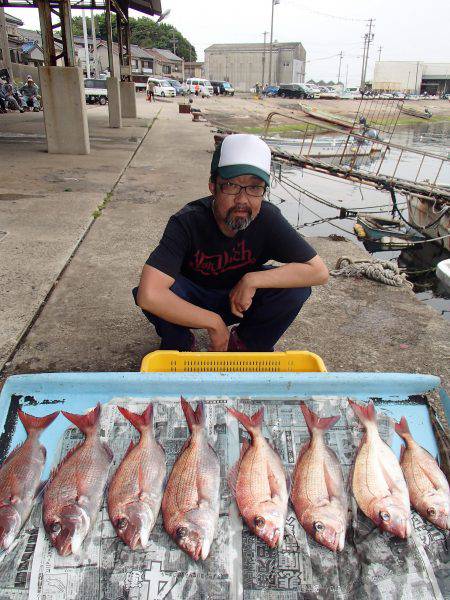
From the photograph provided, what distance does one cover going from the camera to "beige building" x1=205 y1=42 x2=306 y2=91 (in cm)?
9975

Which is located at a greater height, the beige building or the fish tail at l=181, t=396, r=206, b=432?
the beige building

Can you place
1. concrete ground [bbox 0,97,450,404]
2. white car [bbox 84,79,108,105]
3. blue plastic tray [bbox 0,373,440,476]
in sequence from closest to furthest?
blue plastic tray [bbox 0,373,440,476], concrete ground [bbox 0,97,450,404], white car [bbox 84,79,108,105]

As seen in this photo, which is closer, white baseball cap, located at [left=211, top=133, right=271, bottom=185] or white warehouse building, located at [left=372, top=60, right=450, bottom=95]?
white baseball cap, located at [left=211, top=133, right=271, bottom=185]

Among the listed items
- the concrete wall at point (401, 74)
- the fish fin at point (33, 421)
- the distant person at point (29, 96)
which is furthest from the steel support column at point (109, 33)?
the concrete wall at point (401, 74)

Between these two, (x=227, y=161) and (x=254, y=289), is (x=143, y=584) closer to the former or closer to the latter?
(x=254, y=289)

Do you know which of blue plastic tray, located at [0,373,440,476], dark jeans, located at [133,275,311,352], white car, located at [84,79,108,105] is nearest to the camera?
blue plastic tray, located at [0,373,440,476]

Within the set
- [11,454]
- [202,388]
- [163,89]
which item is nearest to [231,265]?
[202,388]

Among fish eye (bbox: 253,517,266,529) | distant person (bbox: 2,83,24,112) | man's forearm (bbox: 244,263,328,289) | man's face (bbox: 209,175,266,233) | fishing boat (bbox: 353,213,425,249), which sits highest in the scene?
distant person (bbox: 2,83,24,112)

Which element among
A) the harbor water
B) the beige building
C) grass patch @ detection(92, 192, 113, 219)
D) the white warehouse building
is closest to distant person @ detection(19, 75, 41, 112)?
the harbor water

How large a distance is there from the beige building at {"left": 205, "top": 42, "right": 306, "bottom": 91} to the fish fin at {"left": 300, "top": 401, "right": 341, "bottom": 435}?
108383 millimetres

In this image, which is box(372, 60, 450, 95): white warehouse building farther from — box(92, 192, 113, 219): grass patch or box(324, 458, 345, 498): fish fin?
box(324, 458, 345, 498): fish fin

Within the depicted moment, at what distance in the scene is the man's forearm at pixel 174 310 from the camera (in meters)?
2.26

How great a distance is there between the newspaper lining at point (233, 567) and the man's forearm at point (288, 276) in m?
1.25

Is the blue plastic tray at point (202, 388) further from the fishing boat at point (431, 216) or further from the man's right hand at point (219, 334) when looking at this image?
the fishing boat at point (431, 216)
